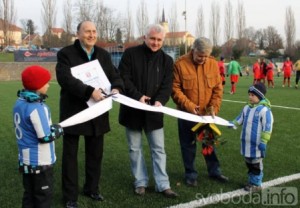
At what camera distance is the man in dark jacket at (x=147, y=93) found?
472cm

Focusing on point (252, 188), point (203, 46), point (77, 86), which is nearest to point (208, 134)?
point (252, 188)

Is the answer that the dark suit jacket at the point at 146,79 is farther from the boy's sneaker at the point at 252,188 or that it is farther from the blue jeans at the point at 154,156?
the boy's sneaker at the point at 252,188

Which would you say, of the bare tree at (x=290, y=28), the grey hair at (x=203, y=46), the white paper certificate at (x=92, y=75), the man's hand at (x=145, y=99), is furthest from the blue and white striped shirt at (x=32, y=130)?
the bare tree at (x=290, y=28)

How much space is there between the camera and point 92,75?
4391mm

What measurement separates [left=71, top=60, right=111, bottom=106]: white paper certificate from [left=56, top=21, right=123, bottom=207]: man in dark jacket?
0.05 meters

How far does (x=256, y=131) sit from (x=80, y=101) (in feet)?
7.18

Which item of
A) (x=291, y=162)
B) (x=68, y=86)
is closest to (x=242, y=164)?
(x=291, y=162)

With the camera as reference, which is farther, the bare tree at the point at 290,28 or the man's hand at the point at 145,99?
the bare tree at the point at 290,28

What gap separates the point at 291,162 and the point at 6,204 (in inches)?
169

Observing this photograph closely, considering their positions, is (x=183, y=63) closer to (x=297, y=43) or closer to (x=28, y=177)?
(x=28, y=177)

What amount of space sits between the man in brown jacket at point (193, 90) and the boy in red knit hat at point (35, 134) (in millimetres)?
1924

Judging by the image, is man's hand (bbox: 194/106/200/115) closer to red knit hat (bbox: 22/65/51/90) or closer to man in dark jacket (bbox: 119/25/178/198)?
man in dark jacket (bbox: 119/25/178/198)

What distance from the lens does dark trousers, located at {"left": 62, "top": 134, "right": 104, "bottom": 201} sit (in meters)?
4.42

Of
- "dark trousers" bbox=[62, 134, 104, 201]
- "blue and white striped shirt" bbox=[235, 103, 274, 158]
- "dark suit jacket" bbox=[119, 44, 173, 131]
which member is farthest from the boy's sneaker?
"dark trousers" bbox=[62, 134, 104, 201]
